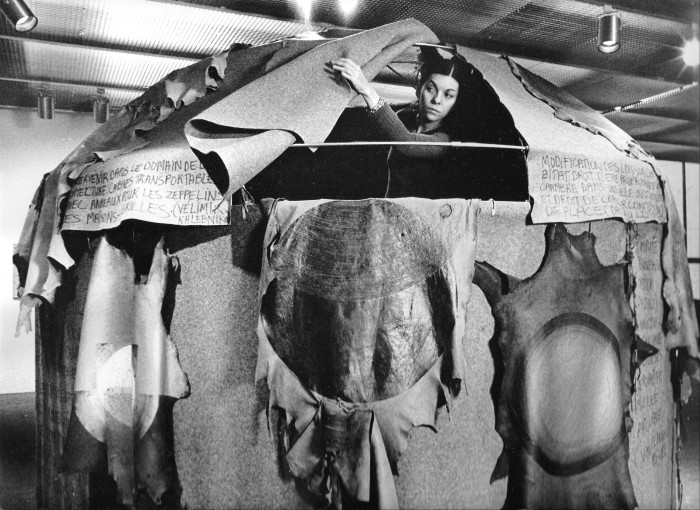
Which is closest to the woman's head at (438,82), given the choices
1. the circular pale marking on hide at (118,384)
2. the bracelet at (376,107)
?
the bracelet at (376,107)

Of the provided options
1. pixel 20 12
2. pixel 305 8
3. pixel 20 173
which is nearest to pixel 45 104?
pixel 20 173

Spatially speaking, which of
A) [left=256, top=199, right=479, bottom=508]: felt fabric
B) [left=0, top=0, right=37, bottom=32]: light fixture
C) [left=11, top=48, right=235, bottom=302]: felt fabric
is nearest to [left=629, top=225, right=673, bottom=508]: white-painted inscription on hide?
[left=256, top=199, right=479, bottom=508]: felt fabric

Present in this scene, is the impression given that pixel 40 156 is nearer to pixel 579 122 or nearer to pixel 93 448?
pixel 93 448

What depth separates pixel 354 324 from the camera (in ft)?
5.85

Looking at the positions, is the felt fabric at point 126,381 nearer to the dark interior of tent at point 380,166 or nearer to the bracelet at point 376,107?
the dark interior of tent at point 380,166

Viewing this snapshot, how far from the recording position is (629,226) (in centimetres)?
215

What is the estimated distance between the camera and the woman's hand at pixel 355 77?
6.15ft

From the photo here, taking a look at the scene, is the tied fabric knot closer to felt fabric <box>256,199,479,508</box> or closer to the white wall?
felt fabric <box>256,199,479,508</box>

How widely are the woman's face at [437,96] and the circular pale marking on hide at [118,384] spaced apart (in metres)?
1.51

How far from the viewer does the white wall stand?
4855mm

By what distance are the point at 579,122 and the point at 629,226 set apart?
1.58ft

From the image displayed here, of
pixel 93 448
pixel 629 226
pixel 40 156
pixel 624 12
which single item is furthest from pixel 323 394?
pixel 40 156

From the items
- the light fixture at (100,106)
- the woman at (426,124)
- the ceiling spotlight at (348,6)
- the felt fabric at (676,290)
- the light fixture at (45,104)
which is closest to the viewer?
the woman at (426,124)

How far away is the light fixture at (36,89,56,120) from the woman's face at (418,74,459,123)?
4.20m
